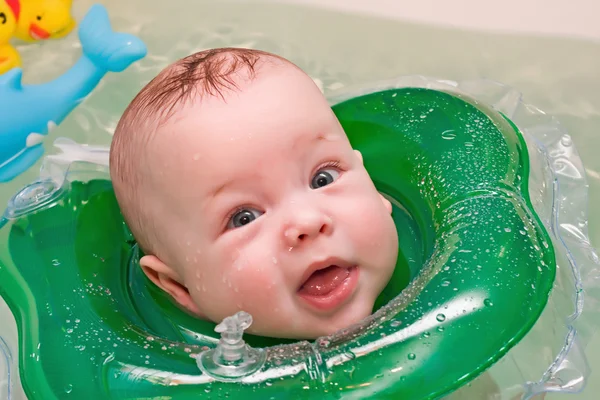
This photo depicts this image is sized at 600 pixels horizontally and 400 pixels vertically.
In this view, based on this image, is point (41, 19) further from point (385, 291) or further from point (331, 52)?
point (385, 291)

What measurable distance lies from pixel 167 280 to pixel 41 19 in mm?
1018

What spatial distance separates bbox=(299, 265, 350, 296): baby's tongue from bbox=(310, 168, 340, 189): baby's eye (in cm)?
13

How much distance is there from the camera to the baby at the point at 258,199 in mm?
1213

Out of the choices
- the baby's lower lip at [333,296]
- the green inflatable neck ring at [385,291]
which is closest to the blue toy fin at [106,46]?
the green inflatable neck ring at [385,291]

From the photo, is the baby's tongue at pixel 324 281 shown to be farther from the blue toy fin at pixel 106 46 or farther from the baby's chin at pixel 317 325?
the blue toy fin at pixel 106 46

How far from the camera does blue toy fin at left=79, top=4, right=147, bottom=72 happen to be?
1861 millimetres

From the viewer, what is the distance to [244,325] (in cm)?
112

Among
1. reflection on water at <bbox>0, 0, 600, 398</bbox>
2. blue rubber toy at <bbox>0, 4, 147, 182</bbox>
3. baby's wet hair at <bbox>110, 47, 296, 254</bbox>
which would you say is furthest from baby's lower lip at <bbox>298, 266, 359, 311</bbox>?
reflection on water at <bbox>0, 0, 600, 398</bbox>

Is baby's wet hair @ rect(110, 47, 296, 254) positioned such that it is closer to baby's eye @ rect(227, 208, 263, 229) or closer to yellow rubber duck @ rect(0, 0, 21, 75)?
baby's eye @ rect(227, 208, 263, 229)

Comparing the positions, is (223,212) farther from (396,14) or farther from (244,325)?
(396,14)

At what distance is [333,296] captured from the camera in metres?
1.23

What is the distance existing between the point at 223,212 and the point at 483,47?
125cm

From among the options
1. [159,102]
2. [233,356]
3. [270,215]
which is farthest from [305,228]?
[159,102]

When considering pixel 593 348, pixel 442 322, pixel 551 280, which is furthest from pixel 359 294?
pixel 593 348
